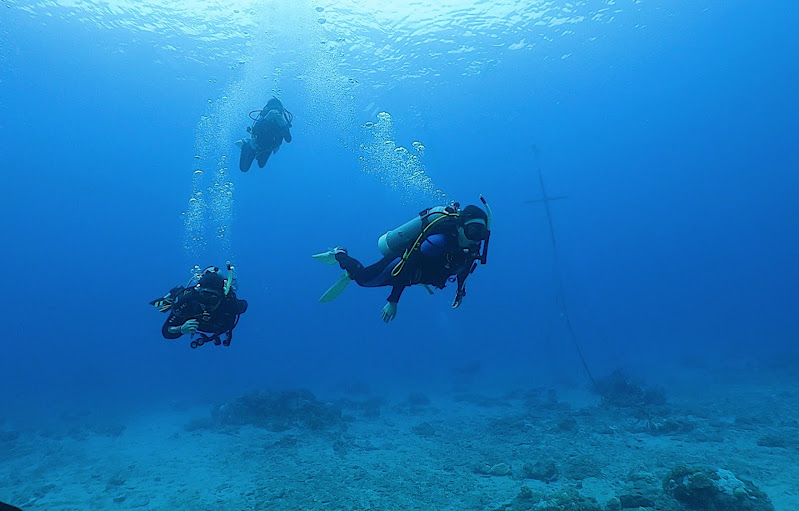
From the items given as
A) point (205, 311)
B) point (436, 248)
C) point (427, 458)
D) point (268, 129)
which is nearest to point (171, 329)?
point (205, 311)

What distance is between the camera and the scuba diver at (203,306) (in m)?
6.12

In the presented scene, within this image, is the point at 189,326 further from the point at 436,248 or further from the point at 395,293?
the point at 436,248

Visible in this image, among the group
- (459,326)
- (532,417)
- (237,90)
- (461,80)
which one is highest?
(237,90)

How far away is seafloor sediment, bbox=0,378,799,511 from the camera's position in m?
8.54

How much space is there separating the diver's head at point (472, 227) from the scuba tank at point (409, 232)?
20 centimetres

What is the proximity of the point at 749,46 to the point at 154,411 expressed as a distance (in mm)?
81831

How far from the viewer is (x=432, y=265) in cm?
611

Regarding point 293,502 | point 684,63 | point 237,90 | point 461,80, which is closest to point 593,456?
point 293,502

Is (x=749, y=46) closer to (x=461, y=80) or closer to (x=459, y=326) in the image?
(x=461, y=80)

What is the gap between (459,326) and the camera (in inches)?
4075

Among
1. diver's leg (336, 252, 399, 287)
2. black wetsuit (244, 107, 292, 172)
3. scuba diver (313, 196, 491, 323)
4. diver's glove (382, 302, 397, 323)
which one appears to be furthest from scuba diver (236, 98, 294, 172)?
diver's glove (382, 302, 397, 323)

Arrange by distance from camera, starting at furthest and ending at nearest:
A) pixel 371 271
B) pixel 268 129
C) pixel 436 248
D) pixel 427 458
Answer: pixel 427 458 → pixel 268 129 → pixel 371 271 → pixel 436 248

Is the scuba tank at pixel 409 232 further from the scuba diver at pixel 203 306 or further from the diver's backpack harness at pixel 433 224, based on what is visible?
the scuba diver at pixel 203 306

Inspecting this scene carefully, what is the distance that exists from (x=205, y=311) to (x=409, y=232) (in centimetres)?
332
